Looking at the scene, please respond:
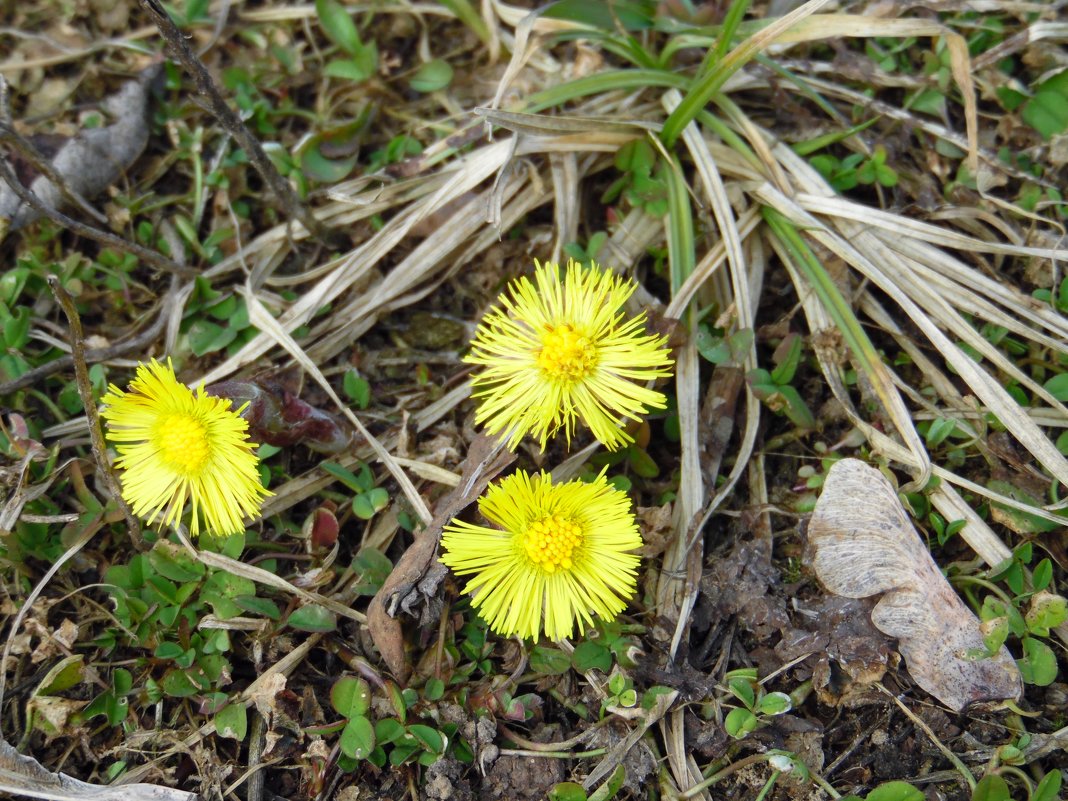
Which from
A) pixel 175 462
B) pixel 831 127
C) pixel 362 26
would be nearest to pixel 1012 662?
pixel 831 127

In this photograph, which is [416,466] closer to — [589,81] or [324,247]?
[324,247]

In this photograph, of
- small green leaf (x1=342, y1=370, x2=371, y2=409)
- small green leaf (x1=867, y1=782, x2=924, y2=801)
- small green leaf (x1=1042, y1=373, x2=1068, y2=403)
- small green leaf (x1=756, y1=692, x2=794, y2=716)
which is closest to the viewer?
small green leaf (x1=867, y1=782, x2=924, y2=801)

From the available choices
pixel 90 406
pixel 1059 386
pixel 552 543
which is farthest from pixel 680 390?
pixel 90 406

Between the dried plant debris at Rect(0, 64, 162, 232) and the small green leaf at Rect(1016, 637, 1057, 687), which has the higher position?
the dried plant debris at Rect(0, 64, 162, 232)

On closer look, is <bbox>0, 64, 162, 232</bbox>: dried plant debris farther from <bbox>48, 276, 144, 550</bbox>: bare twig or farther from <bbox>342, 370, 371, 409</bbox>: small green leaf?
<bbox>342, 370, 371, 409</bbox>: small green leaf

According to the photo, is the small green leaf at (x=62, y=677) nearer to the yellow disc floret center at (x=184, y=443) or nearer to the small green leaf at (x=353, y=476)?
the yellow disc floret center at (x=184, y=443)

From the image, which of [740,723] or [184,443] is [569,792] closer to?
[740,723]

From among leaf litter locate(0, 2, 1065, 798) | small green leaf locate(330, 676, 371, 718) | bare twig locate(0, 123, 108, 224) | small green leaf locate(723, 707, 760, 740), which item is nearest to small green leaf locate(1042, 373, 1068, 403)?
leaf litter locate(0, 2, 1065, 798)
